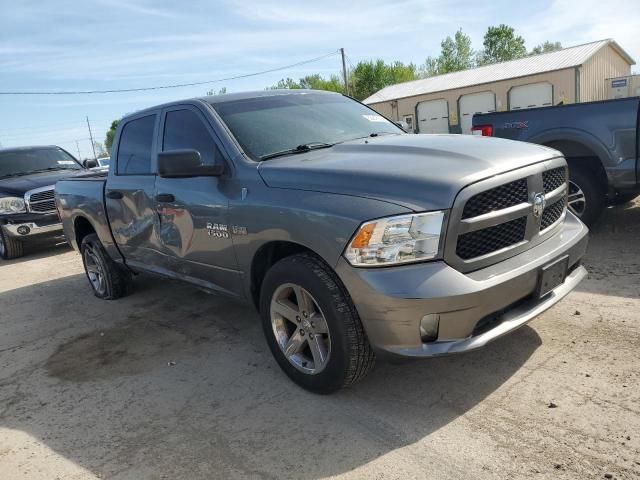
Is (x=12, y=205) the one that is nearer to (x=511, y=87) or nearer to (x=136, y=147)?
(x=136, y=147)

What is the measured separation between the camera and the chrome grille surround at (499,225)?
2586 millimetres

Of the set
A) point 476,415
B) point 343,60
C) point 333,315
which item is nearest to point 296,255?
point 333,315

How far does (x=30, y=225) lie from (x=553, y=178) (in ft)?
28.6

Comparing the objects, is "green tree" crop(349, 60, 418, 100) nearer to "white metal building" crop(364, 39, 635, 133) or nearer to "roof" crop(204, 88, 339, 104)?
"white metal building" crop(364, 39, 635, 133)

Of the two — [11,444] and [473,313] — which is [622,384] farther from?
[11,444]

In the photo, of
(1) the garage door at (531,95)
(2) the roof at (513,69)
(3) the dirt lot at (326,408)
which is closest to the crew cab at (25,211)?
(3) the dirt lot at (326,408)

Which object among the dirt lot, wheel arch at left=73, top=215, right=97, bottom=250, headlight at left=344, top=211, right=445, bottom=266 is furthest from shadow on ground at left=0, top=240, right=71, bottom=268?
headlight at left=344, top=211, right=445, bottom=266

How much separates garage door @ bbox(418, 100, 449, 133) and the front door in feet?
96.1

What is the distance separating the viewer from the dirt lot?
8.21ft

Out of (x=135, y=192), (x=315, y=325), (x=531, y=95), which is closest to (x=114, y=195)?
(x=135, y=192)

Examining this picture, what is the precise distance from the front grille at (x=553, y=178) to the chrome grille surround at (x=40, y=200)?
27.9 feet

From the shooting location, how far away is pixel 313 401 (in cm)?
313

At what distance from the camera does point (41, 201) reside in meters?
9.21

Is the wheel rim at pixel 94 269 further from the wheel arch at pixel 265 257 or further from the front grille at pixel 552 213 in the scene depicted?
the front grille at pixel 552 213
